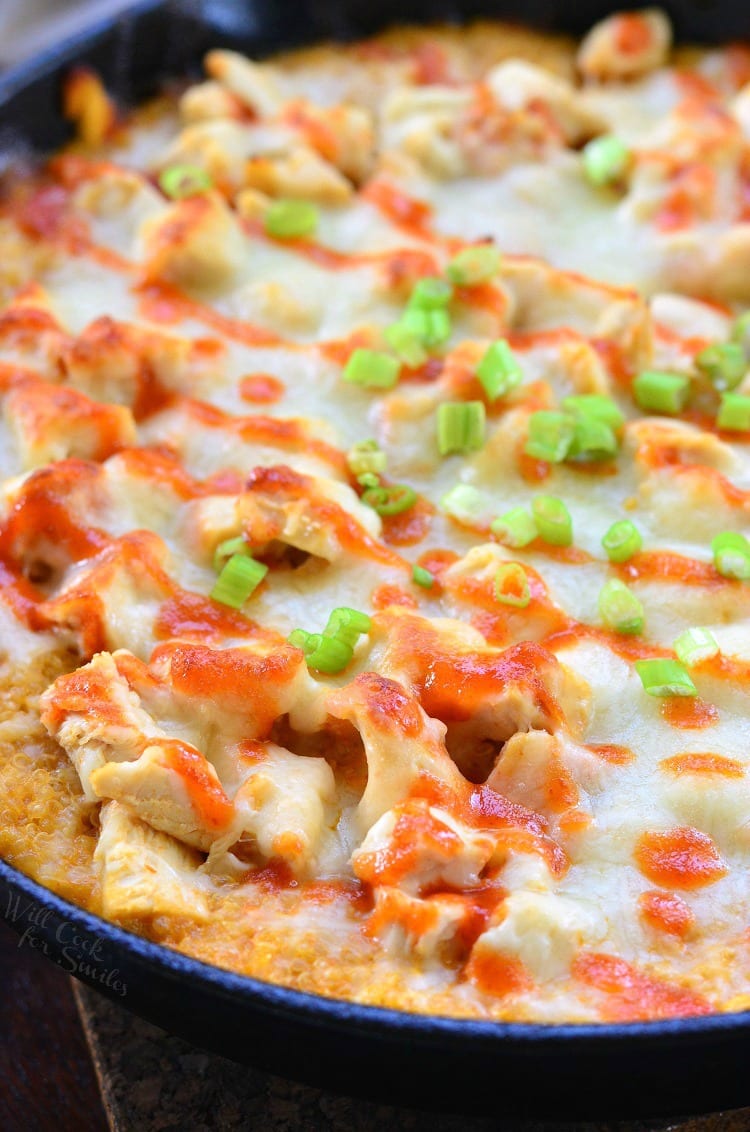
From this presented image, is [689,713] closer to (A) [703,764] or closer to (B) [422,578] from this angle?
(A) [703,764]

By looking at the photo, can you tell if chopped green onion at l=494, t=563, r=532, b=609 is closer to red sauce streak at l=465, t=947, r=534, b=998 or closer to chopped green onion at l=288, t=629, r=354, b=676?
chopped green onion at l=288, t=629, r=354, b=676

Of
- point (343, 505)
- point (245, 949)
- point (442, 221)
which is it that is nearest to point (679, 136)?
point (442, 221)

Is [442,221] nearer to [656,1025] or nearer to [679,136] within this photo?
[679,136]

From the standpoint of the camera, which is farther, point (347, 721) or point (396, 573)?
point (396, 573)

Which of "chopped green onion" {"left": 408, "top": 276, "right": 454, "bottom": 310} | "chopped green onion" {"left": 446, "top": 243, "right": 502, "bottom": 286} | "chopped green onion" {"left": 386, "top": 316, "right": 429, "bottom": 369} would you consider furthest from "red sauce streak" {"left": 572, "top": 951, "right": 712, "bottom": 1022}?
"chopped green onion" {"left": 446, "top": 243, "right": 502, "bottom": 286}

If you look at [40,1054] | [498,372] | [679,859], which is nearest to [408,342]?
[498,372]
